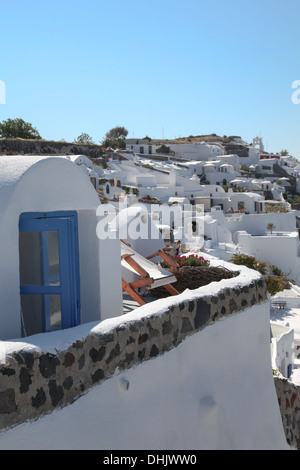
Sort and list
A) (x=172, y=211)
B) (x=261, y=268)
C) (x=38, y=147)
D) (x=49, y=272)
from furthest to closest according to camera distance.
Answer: (x=38, y=147), (x=172, y=211), (x=261, y=268), (x=49, y=272)

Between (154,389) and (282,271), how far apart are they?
1041 inches

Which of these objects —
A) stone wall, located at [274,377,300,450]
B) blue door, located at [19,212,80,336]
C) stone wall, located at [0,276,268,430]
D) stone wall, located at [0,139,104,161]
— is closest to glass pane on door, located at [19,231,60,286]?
blue door, located at [19,212,80,336]

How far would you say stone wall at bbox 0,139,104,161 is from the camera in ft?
124

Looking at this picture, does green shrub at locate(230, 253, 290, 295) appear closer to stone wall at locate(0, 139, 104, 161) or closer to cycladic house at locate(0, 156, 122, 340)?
cycladic house at locate(0, 156, 122, 340)

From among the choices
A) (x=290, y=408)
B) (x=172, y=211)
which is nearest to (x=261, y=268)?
(x=172, y=211)

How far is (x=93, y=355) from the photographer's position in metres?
3.19

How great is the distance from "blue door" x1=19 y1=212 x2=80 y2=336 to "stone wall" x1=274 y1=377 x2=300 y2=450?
3751 mm

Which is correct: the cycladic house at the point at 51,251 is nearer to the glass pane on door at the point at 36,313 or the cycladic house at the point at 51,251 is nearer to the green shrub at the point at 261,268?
the glass pane on door at the point at 36,313

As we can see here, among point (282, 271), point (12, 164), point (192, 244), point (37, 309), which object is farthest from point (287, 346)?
point (282, 271)

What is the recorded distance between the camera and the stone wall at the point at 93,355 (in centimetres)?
265

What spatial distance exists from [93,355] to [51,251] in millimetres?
1484

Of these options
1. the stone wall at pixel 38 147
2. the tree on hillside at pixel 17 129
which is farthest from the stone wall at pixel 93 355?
the tree on hillside at pixel 17 129

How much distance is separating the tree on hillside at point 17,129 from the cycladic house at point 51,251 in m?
42.4

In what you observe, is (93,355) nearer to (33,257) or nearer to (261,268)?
(33,257)
